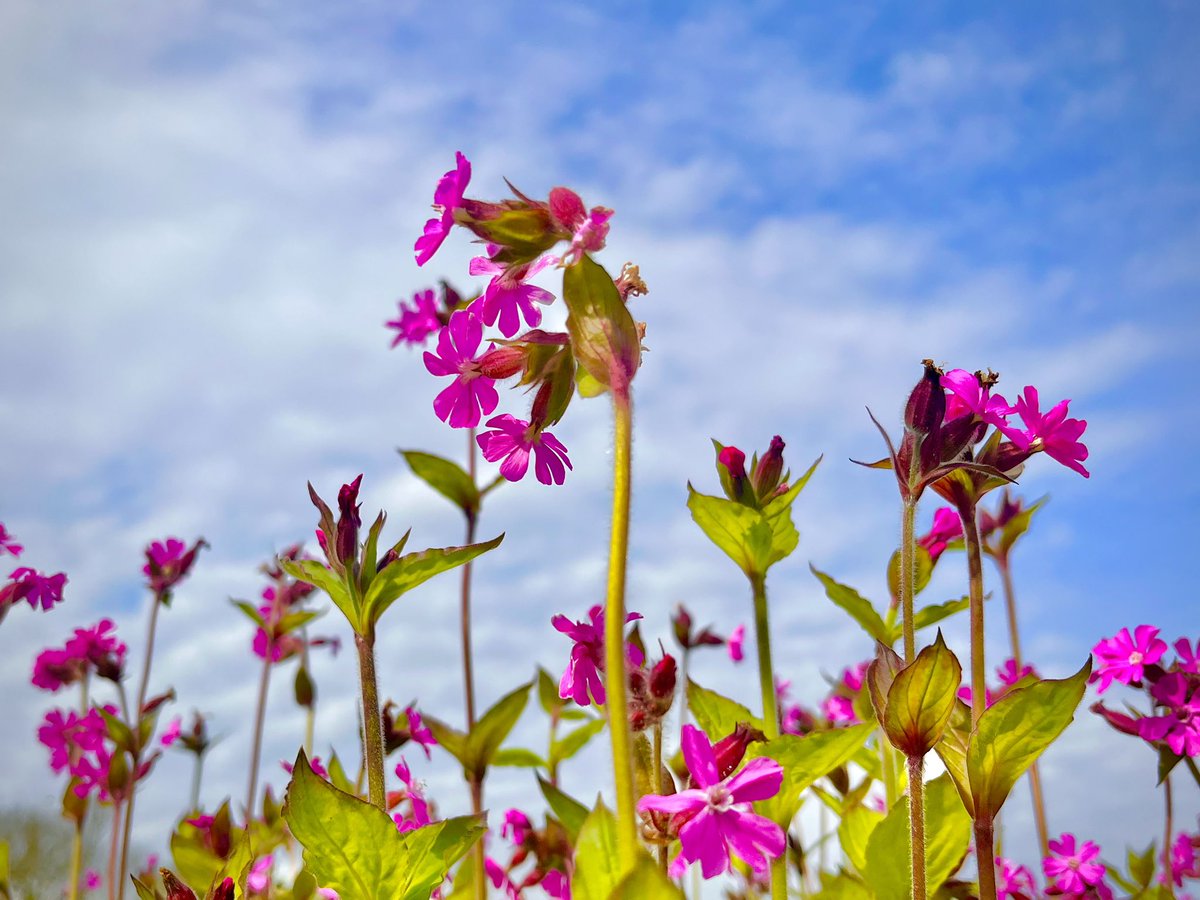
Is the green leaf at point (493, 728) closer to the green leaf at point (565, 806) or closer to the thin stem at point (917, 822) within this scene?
the green leaf at point (565, 806)

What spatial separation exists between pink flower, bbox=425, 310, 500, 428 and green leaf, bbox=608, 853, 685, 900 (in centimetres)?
86

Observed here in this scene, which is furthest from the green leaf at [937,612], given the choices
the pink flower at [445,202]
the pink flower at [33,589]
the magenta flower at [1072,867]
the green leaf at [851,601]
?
the pink flower at [33,589]

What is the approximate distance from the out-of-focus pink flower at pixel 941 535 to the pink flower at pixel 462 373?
144cm

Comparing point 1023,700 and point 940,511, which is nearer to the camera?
point 1023,700

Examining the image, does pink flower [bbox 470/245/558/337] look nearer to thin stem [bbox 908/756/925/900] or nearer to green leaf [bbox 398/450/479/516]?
thin stem [bbox 908/756/925/900]

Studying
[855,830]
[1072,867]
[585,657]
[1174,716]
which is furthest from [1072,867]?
[585,657]

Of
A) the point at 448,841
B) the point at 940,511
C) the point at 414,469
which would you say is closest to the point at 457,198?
the point at 448,841

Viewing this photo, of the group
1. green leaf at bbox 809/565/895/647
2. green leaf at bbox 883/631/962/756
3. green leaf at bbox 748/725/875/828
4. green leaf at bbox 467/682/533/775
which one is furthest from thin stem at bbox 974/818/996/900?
green leaf at bbox 467/682/533/775

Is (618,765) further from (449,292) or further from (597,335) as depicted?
(449,292)

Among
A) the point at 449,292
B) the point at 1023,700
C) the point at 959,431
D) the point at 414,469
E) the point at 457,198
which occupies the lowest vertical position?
the point at 1023,700

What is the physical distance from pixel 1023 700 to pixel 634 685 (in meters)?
0.62

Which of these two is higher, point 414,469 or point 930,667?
point 414,469

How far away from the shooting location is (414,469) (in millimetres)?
3455

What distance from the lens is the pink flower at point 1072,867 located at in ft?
8.61
